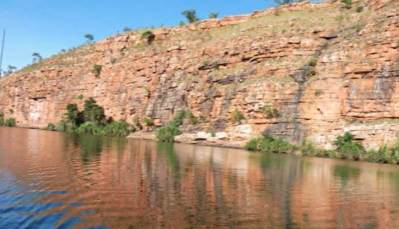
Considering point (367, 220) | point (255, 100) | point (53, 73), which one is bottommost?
point (367, 220)

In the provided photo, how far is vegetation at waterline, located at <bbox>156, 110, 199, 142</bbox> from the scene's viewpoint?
65.5m

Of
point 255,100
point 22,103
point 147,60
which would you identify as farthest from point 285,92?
point 22,103

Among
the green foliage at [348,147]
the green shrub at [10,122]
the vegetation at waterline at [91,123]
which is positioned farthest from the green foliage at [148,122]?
the green shrub at [10,122]

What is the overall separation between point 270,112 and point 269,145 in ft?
18.4

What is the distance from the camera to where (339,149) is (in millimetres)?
48938

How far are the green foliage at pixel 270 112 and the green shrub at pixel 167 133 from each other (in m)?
13.4

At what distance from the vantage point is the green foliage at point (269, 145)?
52.9 m

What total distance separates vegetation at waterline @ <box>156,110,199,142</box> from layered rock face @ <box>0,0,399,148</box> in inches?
50.2

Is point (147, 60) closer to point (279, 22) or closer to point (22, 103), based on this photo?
point (279, 22)

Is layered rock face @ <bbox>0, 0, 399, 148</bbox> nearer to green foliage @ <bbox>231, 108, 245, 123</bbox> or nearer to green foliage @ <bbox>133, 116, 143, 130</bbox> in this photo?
green foliage @ <bbox>231, 108, 245, 123</bbox>

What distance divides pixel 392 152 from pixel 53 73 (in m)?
72.7

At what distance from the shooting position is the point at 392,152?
147 ft

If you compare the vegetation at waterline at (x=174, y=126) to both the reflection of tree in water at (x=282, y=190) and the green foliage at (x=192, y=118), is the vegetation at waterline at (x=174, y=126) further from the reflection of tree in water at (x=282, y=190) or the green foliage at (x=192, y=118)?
the reflection of tree in water at (x=282, y=190)

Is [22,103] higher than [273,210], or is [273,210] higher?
[22,103]
